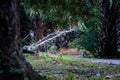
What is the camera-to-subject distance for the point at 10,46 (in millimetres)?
4180

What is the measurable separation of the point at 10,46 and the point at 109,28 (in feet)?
29.0

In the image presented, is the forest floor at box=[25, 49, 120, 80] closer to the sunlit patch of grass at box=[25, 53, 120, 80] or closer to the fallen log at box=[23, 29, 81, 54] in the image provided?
the sunlit patch of grass at box=[25, 53, 120, 80]

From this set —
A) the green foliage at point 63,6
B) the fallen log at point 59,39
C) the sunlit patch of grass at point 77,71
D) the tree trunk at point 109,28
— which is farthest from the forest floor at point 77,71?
the fallen log at point 59,39

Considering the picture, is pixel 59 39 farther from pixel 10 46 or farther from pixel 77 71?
pixel 10 46

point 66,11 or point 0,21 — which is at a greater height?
point 66,11

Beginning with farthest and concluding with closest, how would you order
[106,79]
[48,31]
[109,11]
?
[48,31], [109,11], [106,79]

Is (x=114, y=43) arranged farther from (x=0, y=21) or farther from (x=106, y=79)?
(x=0, y=21)

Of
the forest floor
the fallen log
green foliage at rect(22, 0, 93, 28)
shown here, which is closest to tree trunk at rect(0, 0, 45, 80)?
the forest floor

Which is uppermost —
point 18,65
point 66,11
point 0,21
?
point 66,11

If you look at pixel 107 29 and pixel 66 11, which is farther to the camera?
pixel 107 29

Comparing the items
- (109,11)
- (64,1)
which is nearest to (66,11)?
(64,1)

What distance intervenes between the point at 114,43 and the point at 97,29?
92 cm

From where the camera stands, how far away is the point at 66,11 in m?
7.65

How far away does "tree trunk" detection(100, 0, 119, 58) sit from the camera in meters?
12.5
